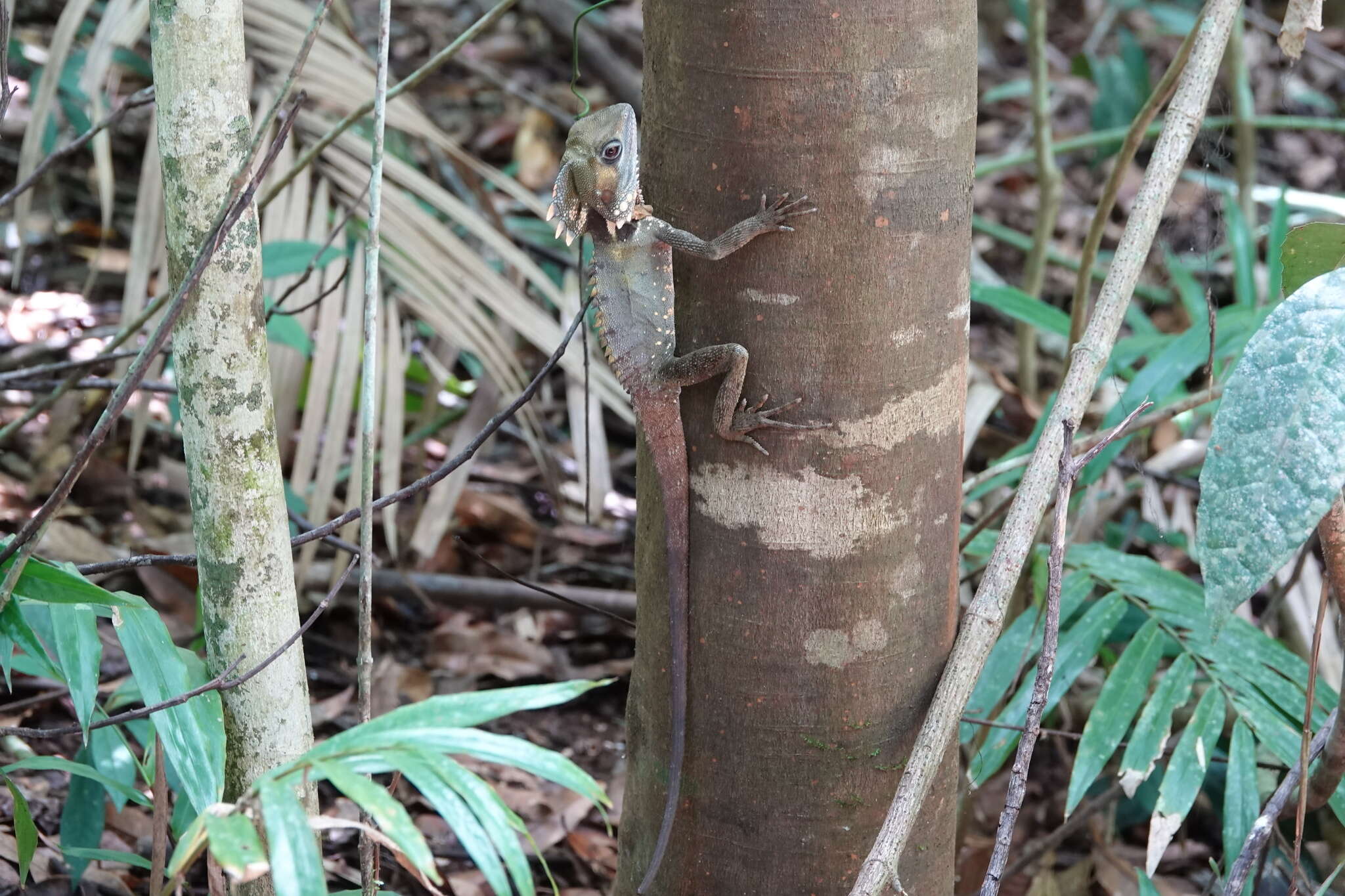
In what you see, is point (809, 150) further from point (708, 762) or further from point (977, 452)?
point (977, 452)

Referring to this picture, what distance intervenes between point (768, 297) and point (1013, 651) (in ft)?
4.23

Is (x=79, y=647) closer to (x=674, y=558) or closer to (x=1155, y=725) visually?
(x=674, y=558)

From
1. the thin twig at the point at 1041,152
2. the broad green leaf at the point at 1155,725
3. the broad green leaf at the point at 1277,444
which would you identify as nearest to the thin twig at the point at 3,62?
the broad green leaf at the point at 1277,444

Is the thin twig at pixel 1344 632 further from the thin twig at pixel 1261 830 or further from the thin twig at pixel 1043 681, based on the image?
the thin twig at pixel 1043 681

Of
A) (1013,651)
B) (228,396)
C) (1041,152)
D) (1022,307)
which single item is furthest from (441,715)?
(1041,152)

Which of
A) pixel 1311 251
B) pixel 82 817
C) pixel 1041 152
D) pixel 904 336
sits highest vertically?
pixel 1041 152

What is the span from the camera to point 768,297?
1.61m

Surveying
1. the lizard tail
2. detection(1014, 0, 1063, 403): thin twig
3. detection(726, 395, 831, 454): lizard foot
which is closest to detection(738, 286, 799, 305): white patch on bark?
detection(726, 395, 831, 454): lizard foot

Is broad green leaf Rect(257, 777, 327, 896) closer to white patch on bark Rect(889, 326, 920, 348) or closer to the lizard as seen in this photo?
the lizard

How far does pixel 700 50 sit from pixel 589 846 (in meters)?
2.07

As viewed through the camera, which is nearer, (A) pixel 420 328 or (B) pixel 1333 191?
(A) pixel 420 328

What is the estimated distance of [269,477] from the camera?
5.68 feet

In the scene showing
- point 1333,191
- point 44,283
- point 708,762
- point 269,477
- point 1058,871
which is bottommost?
point 1058,871

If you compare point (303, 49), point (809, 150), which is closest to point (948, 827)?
point (809, 150)
